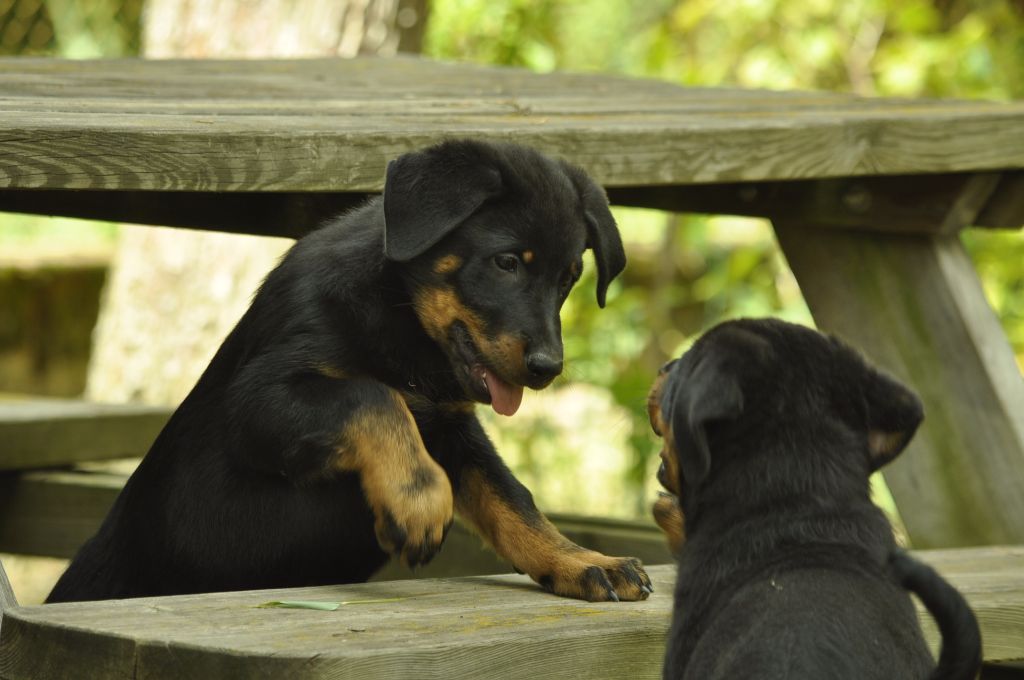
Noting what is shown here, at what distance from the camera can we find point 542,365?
282 centimetres

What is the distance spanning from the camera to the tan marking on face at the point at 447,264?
2922 mm

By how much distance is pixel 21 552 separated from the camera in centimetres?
516

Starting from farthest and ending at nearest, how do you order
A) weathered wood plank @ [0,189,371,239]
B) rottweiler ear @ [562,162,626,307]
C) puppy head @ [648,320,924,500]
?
weathered wood plank @ [0,189,371,239]
rottweiler ear @ [562,162,626,307]
puppy head @ [648,320,924,500]

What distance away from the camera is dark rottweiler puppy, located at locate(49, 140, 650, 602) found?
275cm

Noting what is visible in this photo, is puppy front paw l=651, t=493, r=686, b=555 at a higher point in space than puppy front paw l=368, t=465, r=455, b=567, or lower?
higher

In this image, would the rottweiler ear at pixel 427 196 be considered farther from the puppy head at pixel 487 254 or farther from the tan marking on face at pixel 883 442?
the tan marking on face at pixel 883 442

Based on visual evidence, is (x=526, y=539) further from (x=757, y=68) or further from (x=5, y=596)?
(x=757, y=68)

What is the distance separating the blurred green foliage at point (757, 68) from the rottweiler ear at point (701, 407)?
4427mm

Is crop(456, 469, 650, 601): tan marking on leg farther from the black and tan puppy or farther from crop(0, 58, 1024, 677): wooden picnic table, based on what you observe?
the black and tan puppy

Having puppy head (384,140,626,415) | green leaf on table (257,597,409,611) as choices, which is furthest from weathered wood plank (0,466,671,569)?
green leaf on table (257,597,409,611)

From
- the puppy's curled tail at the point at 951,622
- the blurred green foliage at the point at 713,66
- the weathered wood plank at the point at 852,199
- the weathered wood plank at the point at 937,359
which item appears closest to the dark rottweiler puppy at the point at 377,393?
the puppy's curled tail at the point at 951,622

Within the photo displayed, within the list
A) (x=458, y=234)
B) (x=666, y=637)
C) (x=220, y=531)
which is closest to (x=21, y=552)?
(x=220, y=531)

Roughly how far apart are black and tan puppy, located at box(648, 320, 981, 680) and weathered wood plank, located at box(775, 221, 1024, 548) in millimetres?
1818

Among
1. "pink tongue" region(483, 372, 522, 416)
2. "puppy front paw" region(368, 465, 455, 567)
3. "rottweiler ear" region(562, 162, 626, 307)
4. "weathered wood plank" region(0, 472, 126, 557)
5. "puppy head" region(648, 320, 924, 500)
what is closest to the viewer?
"puppy head" region(648, 320, 924, 500)
